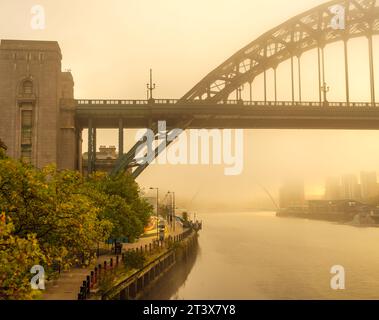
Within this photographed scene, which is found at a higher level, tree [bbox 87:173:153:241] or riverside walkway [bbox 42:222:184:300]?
tree [bbox 87:173:153:241]

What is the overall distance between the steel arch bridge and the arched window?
6.25m

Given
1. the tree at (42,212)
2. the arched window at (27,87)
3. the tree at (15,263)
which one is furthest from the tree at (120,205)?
the tree at (15,263)

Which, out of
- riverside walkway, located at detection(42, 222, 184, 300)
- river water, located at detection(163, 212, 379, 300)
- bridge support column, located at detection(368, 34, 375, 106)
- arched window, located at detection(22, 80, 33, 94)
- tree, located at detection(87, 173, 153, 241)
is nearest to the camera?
riverside walkway, located at detection(42, 222, 184, 300)

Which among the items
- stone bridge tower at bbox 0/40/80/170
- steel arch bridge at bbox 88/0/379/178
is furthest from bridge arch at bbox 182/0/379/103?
stone bridge tower at bbox 0/40/80/170

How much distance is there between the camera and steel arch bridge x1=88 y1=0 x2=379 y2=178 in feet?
212

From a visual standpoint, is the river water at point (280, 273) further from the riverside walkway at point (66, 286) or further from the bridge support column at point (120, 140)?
the bridge support column at point (120, 140)

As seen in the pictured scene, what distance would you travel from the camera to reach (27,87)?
57.7m

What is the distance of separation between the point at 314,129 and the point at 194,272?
34474 mm

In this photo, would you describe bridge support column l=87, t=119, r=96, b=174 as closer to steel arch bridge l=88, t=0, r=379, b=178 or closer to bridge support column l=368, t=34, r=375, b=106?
steel arch bridge l=88, t=0, r=379, b=178

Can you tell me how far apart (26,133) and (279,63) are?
40.1m

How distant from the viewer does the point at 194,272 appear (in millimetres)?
54562

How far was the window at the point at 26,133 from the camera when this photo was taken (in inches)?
2217

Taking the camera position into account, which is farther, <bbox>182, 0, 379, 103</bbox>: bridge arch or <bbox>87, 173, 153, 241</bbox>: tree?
<bbox>182, 0, 379, 103</bbox>: bridge arch

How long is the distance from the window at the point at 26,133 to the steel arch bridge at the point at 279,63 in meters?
6.46
